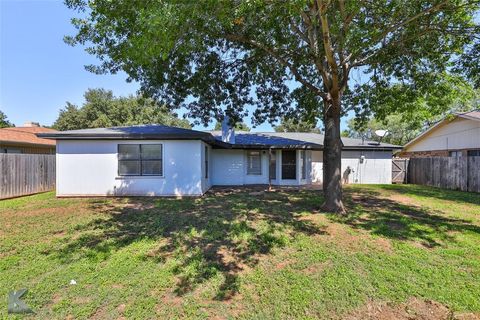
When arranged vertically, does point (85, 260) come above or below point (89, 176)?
below

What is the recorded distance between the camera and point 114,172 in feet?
36.2

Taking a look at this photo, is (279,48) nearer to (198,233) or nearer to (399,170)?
(198,233)

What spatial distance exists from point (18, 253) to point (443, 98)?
1294 cm

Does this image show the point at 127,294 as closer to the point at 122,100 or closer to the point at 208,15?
the point at 208,15

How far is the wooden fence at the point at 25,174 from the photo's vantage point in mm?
10500

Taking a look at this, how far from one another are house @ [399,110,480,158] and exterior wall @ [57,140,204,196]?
491 inches

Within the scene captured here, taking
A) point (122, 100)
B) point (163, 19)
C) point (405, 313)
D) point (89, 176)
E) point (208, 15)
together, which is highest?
point (122, 100)

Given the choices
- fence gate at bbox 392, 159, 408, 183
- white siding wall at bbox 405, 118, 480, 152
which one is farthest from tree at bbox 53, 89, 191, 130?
white siding wall at bbox 405, 118, 480, 152

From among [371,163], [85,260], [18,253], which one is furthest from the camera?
[371,163]

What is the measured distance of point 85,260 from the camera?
15.2ft

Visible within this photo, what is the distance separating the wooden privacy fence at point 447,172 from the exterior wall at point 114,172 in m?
13.1

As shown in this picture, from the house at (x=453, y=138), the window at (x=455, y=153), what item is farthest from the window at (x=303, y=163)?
the window at (x=455, y=153)

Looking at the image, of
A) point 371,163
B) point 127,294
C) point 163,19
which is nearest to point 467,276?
point 127,294

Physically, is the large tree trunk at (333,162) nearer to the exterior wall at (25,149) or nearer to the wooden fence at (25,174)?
the wooden fence at (25,174)
